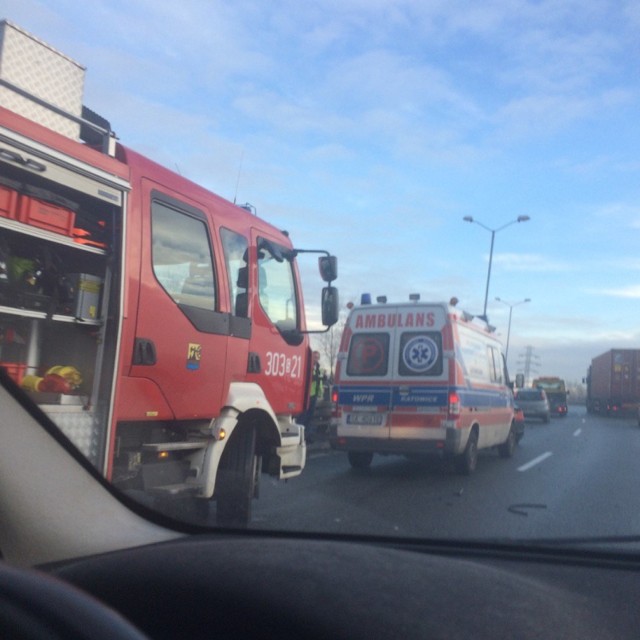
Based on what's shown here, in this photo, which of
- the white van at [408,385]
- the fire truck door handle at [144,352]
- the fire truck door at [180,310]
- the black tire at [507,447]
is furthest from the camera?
the black tire at [507,447]

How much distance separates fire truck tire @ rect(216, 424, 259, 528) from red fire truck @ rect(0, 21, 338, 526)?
0.5 inches

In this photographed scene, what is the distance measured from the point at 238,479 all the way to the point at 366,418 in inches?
173

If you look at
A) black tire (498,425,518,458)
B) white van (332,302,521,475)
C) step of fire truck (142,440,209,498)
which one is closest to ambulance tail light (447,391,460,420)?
white van (332,302,521,475)

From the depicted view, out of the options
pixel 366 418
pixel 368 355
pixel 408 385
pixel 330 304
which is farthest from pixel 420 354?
pixel 330 304

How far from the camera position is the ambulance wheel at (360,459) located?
8.93 metres

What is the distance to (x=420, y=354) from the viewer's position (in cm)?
1027

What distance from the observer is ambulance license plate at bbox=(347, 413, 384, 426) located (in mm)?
9914

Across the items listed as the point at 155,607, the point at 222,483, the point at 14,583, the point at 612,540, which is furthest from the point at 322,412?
the point at 14,583

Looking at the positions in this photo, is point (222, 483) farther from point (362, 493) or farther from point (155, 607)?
point (155, 607)

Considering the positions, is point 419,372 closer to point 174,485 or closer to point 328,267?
point 328,267

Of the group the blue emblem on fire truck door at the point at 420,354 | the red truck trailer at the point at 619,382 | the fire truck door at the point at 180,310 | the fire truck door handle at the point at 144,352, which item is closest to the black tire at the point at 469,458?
the blue emblem on fire truck door at the point at 420,354

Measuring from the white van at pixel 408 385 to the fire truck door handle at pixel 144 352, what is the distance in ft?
15.9

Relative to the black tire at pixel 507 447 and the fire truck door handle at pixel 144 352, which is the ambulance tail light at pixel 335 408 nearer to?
the black tire at pixel 507 447

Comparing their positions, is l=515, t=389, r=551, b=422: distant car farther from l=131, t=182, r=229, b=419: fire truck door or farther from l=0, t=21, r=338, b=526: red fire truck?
l=131, t=182, r=229, b=419: fire truck door
